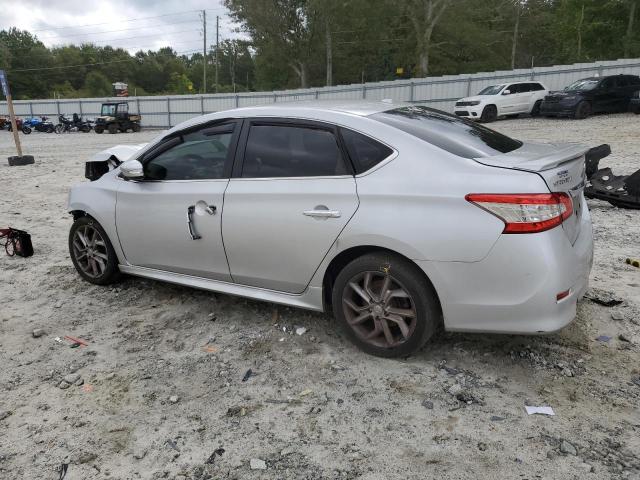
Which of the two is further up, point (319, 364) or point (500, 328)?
point (500, 328)

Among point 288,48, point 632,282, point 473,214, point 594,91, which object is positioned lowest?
point 632,282

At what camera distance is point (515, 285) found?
278 centimetres

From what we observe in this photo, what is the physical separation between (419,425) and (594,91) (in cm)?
2038

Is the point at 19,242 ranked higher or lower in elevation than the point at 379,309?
lower

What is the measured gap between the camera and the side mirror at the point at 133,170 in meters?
4.07

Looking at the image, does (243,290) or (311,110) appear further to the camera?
(243,290)

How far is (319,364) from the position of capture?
3.35 metres

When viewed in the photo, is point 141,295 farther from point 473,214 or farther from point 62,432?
point 473,214

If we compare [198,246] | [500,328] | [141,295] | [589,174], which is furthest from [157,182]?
[589,174]

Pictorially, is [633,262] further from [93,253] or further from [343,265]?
[93,253]

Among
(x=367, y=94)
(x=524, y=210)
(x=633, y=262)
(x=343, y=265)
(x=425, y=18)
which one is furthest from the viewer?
(x=425, y=18)

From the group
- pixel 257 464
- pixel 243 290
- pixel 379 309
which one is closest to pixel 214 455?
pixel 257 464

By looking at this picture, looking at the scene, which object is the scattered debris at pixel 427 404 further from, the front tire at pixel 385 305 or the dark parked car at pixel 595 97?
the dark parked car at pixel 595 97

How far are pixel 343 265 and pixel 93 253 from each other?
2.60 metres
